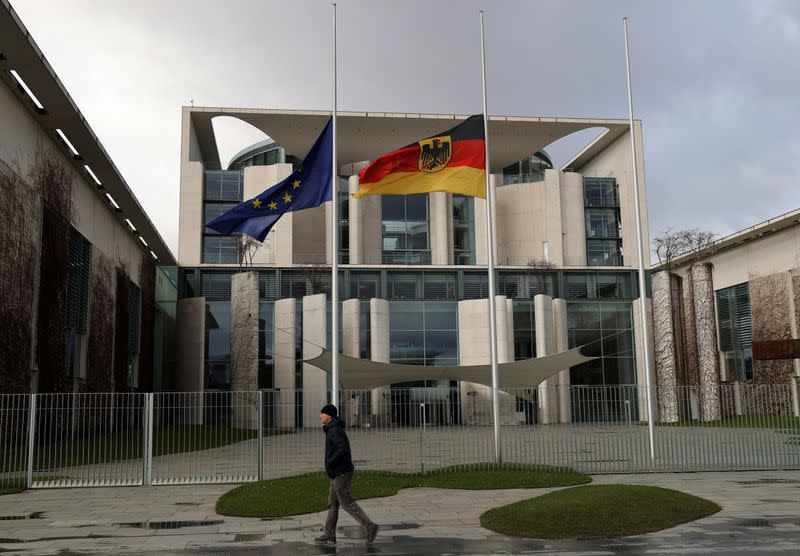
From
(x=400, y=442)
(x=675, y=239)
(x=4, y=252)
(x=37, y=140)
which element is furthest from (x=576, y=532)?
(x=675, y=239)

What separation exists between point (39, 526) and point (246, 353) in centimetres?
2924

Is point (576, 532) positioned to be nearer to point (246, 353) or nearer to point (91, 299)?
point (91, 299)

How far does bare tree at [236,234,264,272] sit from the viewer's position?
42.8 metres

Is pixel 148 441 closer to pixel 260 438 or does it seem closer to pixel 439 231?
pixel 260 438

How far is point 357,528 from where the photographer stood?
35.7 feet

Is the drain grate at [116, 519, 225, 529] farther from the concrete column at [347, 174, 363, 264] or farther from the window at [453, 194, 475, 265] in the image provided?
the window at [453, 194, 475, 265]

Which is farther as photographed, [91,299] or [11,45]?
[91,299]

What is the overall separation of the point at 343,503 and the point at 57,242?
19.6 m

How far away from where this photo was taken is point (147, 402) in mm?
16047

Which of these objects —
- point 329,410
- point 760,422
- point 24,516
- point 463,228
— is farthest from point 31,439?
point 463,228

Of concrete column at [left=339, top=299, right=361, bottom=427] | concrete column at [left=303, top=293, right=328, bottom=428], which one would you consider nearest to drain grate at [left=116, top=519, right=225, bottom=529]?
concrete column at [left=303, top=293, right=328, bottom=428]

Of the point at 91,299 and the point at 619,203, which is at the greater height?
the point at 619,203

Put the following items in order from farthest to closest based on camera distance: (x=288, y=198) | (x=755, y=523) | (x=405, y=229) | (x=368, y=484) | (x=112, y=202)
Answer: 1. (x=405, y=229)
2. (x=112, y=202)
3. (x=288, y=198)
4. (x=368, y=484)
5. (x=755, y=523)

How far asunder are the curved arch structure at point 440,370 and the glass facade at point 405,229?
55.3 feet
